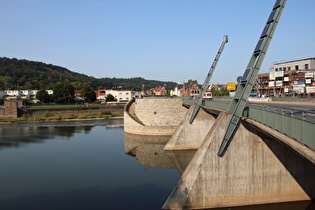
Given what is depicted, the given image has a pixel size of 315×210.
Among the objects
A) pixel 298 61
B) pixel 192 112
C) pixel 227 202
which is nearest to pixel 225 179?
pixel 227 202

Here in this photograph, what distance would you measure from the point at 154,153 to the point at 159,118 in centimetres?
1226

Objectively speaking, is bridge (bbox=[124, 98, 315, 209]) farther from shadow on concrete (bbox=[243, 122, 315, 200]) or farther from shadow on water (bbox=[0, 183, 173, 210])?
shadow on water (bbox=[0, 183, 173, 210])

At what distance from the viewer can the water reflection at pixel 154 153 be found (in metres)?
29.5

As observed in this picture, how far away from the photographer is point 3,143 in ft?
134

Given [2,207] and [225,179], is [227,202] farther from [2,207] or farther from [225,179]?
[2,207]

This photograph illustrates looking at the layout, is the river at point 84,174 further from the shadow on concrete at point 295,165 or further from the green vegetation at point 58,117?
the green vegetation at point 58,117

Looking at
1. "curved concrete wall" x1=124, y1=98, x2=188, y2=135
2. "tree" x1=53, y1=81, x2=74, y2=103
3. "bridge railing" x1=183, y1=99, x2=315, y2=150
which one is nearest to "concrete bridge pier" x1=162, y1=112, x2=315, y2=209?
"bridge railing" x1=183, y1=99, x2=315, y2=150

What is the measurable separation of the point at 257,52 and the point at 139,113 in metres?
32.3

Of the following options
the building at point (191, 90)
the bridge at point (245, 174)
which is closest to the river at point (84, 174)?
the bridge at point (245, 174)

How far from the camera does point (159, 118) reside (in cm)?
4606

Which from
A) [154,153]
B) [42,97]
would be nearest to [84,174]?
[154,153]

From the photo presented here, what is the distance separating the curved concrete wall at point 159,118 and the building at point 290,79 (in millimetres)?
19236

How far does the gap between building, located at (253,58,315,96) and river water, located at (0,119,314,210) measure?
2451 cm

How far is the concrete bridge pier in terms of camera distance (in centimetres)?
1752
